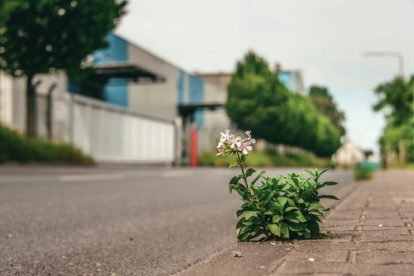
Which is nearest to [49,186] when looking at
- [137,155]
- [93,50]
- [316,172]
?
[316,172]

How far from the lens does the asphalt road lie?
4520mm

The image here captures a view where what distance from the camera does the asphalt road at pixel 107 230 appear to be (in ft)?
14.8

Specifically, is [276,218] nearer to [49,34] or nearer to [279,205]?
[279,205]

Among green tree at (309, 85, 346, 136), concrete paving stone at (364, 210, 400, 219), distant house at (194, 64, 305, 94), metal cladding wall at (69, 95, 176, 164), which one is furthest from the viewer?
green tree at (309, 85, 346, 136)

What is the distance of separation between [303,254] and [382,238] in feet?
2.29

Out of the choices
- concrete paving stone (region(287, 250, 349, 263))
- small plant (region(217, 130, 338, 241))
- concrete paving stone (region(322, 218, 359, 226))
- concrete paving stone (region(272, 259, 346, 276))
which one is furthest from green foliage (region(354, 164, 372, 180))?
concrete paving stone (region(272, 259, 346, 276))

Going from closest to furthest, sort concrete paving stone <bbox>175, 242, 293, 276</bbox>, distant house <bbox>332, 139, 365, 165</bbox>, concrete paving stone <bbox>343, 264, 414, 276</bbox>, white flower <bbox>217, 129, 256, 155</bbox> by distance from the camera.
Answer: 1. concrete paving stone <bbox>343, 264, 414, 276</bbox>
2. concrete paving stone <bbox>175, 242, 293, 276</bbox>
3. white flower <bbox>217, 129, 256, 155</bbox>
4. distant house <bbox>332, 139, 365, 165</bbox>

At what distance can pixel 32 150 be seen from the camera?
69.2 ft

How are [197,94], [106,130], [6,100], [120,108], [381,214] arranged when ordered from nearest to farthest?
[381,214] < [6,100] < [106,130] < [120,108] < [197,94]

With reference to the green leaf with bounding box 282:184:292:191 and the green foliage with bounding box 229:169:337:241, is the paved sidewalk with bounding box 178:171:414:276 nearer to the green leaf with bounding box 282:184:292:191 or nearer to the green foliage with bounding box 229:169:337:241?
the green foliage with bounding box 229:169:337:241

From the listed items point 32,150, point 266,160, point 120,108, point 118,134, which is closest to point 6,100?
point 32,150

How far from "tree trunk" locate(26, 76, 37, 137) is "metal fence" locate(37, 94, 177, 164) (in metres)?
0.40

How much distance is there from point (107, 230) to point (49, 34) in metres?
15.8

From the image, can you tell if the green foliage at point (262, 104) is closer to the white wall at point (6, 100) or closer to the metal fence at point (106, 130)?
the metal fence at point (106, 130)
